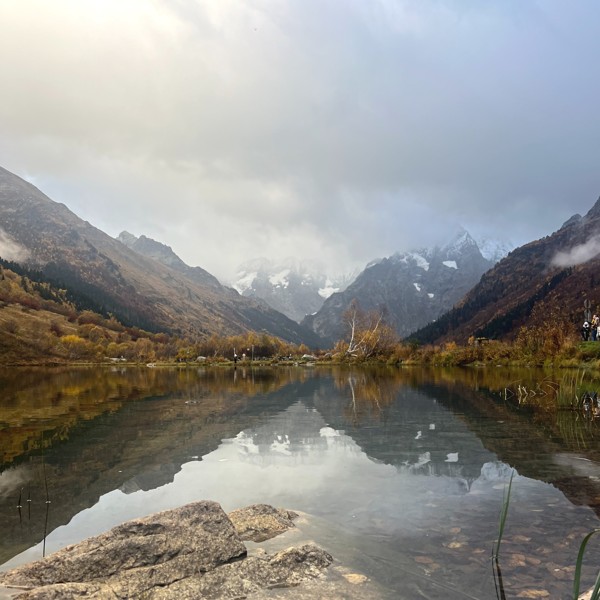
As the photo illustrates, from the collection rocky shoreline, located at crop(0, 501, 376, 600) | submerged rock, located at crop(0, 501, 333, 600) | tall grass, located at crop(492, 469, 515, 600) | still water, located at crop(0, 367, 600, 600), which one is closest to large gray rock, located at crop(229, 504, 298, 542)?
rocky shoreline, located at crop(0, 501, 376, 600)

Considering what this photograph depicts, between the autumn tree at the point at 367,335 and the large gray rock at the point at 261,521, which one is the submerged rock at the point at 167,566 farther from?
the autumn tree at the point at 367,335

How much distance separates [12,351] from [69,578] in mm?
196757

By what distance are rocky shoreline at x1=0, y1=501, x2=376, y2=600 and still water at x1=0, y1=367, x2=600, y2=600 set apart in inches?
33.6

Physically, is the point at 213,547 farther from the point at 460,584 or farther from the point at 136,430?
the point at 136,430

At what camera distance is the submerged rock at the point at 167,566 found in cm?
663

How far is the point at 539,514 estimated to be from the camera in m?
9.72

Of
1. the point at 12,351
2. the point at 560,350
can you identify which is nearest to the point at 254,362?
the point at 560,350

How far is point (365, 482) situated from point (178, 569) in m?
6.62

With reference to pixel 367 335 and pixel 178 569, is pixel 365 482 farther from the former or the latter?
pixel 367 335

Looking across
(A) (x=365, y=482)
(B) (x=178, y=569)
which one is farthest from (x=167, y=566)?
(A) (x=365, y=482)

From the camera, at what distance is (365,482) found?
1270 centimetres

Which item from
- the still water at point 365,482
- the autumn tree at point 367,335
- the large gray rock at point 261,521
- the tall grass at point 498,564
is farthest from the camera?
the autumn tree at point 367,335

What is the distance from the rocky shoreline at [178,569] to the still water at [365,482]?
2.80 ft

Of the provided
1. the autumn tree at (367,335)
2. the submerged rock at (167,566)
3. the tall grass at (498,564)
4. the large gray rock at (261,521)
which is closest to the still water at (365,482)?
the tall grass at (498,564)
